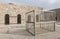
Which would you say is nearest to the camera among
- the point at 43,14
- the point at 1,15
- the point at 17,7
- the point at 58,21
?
the point at 1,15

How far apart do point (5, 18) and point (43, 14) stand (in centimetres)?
840

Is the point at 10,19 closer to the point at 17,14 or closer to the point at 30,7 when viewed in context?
the point at 17,14

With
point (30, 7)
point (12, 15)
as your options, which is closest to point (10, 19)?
point (12, 15)

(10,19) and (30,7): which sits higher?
(30,7)

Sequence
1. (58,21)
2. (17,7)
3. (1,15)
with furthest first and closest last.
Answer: (58,21) < (17,7) < (1,15)

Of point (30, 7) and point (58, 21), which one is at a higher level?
point (30, 7)

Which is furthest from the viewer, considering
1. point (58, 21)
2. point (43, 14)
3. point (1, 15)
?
point (58, 21)

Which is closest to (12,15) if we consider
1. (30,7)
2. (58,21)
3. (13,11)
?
(13,11)

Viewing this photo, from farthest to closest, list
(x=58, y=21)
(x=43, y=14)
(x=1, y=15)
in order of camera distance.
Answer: (x=58, y=21) → (x=43, y=14) → (x=1, y=15)

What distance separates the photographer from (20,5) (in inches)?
1207

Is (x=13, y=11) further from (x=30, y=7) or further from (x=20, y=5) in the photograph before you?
(x=30, y=7)

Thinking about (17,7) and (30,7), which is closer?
(17,7)

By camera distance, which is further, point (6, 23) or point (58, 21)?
point (58, 21)

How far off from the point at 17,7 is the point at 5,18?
3.36 meters
